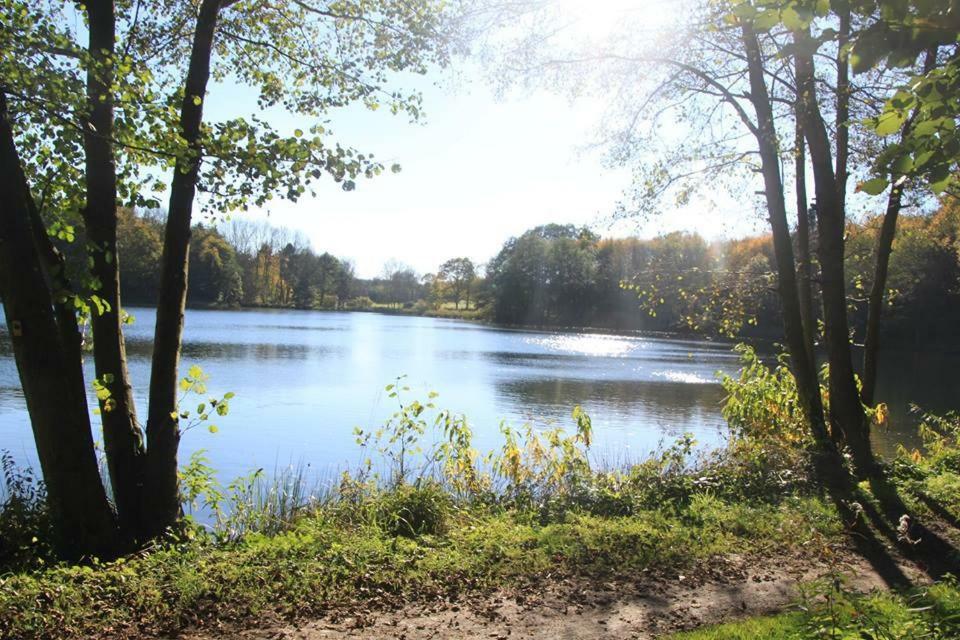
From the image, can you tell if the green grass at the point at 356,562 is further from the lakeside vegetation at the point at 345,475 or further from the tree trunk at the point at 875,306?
the tree trunk at the point at 875,306

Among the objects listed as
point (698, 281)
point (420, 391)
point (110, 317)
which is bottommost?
point (420, 391)

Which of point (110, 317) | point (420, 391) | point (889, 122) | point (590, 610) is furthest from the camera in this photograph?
point (420, 391)

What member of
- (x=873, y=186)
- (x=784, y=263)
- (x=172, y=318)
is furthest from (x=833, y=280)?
(x=172, y=318)

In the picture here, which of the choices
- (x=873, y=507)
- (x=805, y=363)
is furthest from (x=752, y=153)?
(x=873, y=507)

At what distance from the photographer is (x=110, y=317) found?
5902 millimetres

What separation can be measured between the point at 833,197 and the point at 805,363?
239 cm

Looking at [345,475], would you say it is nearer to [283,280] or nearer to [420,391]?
[420,391]

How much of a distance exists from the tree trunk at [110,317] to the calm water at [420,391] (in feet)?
16.8

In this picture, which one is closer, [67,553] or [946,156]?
[946,156]

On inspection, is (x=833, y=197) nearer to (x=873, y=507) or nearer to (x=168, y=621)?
(x=873, y=507)

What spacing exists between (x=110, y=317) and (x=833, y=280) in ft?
27.4

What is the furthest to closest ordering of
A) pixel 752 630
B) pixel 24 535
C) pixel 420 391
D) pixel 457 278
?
pixel 457 278 < pixel 420 391 < pixel 24 535 < pixel 752 630

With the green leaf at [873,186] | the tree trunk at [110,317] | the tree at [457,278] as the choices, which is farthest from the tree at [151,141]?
the tree at [457,278]

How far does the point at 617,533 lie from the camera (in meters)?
5.89
